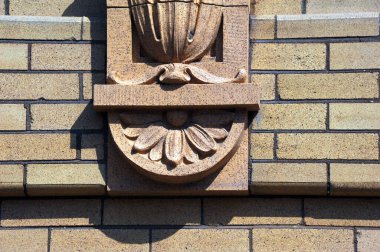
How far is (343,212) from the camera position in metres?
6.84

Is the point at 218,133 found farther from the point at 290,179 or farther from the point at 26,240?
the point at 26,240

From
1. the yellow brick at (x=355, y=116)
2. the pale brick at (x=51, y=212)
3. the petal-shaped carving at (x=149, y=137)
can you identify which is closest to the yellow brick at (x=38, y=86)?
the petal-shaped carving at (x=149, y=137)

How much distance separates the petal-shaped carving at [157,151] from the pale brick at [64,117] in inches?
13.3

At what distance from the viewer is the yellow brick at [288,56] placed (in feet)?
22.7

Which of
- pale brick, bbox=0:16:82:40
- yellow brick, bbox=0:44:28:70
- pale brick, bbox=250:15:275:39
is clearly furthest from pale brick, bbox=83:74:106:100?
pale brick, bbox=250:15:275:39

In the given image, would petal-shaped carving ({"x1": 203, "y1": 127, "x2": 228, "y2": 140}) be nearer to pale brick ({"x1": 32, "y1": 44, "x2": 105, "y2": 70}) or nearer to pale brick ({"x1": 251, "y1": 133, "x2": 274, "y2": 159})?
pale brick ({"x1": 251, "y1": 133, "x2": 274, "y2": 159})

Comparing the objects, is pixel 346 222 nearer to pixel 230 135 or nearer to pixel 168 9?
pixel 230 135

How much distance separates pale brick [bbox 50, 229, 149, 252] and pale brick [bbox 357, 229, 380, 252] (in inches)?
43.2

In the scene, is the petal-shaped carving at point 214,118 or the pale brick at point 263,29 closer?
the petal-shaped carving at point 214,118

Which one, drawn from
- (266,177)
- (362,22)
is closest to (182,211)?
(266,177)

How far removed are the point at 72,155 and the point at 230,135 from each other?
2.76ft

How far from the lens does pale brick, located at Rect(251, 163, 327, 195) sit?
679cm

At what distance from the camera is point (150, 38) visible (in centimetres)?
686

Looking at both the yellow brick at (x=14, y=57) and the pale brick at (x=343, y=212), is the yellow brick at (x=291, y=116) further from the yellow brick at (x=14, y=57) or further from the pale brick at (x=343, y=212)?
the yellow brick at (x=14, y=57)
